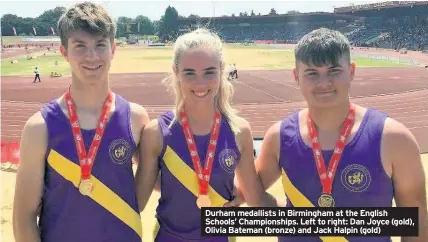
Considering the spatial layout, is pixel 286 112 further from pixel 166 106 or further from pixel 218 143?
pixel 218 143

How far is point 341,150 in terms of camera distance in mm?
2641

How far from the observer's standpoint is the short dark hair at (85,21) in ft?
8.90

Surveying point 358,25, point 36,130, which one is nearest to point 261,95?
point 36,130

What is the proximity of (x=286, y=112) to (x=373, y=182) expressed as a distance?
15.0 meters

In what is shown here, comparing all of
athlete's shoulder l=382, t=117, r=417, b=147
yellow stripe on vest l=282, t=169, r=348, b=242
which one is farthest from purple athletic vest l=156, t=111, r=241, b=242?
athlete's shoulder l=382, t=117, r=417, b=147

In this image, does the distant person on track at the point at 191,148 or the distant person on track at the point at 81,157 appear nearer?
the distant person on track at the point at 81,157

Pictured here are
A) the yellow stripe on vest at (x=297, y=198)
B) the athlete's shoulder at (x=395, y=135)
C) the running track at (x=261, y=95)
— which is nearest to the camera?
the athlete's shoulder at (x=395, y=135)

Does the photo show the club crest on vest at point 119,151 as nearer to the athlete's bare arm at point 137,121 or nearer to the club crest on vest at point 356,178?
the athlete's bare arm at point 137,121

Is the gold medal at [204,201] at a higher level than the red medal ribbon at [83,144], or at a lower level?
lower

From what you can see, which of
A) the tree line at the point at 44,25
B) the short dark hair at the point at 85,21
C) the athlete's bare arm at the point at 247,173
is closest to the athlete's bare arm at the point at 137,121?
the short dark hair at the point at 85,21

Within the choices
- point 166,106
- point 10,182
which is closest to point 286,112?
point 166,106

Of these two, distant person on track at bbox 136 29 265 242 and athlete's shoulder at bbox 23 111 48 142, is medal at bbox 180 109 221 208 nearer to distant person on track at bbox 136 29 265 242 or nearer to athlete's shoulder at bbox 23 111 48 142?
distant person on track at bbox 136 29 265 242

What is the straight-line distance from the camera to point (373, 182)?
8.55 ft

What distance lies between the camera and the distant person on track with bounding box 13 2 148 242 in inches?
104
